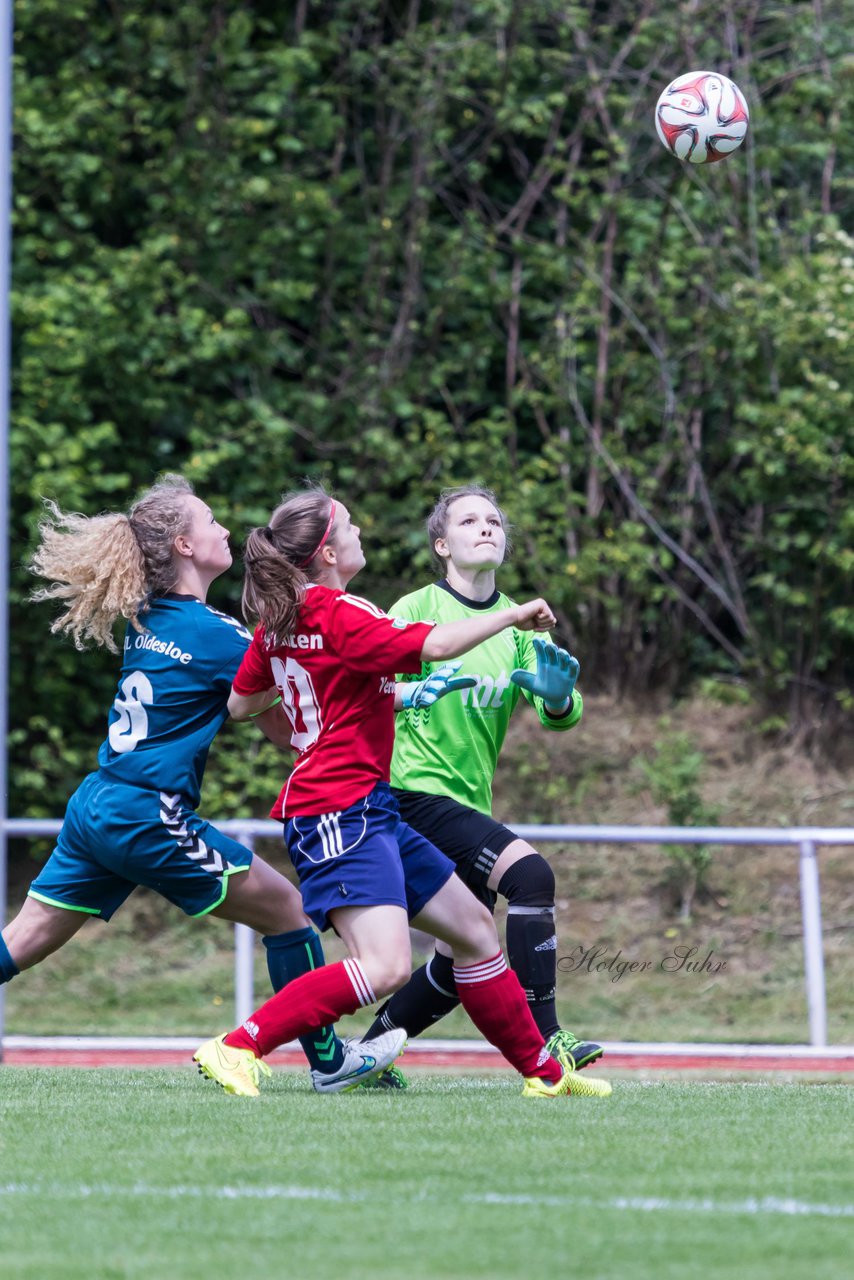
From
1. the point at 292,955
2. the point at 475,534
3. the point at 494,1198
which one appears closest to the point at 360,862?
the point at 292,955

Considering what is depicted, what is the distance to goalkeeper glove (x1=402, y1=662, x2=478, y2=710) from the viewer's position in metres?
4.77

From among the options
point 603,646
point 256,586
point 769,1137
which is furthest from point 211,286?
point 769,1137

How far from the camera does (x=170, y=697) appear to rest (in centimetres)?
504

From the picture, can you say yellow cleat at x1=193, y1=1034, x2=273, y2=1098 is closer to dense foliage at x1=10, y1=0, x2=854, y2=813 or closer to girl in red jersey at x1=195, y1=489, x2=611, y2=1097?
girl in red jersey at x1=195, y1=489, x2=611, y2=1097

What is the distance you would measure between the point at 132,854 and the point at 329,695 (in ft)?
2.45

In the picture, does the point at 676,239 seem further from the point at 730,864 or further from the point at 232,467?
the point at 730,864

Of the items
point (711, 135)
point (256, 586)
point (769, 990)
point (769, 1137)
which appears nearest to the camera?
point (769, 1137)

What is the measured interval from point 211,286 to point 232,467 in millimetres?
1266

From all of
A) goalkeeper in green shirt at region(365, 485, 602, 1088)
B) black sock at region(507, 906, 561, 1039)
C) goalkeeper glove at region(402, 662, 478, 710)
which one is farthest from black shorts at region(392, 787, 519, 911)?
goalkeeper glove at region(402, 662, 478, 710)

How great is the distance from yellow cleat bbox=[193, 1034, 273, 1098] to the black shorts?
977mm

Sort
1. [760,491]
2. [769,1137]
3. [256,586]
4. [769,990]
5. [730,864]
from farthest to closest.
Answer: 1. [760,491]
2. [730,864]
3. [769,990]
4. [256,586]
5. [769,1137]

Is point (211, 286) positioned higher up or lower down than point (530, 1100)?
higher up

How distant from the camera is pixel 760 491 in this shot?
11.5 metres

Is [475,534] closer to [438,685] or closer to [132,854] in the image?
[438,685]
